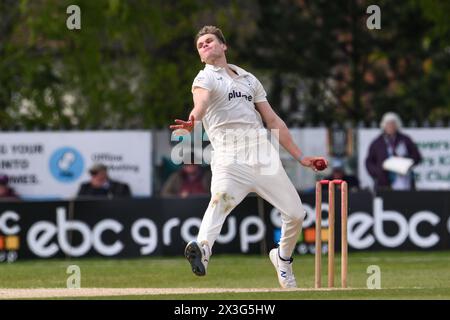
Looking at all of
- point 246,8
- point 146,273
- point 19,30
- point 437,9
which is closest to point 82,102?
point 19,30

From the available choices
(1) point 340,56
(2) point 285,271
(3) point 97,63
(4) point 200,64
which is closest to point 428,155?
(3) point 97,63

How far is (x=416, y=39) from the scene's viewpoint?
30.6 metres

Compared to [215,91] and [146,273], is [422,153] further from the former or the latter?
[215,91]

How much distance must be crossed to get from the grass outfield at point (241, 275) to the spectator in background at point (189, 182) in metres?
1.89

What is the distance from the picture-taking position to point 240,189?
13172 mm

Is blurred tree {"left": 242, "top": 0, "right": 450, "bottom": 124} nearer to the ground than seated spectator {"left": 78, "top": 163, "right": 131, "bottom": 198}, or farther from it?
farther from it

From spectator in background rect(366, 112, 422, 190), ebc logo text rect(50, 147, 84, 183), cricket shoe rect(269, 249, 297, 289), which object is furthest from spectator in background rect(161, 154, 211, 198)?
cricket shoe rect(269, 249, 297, 289)

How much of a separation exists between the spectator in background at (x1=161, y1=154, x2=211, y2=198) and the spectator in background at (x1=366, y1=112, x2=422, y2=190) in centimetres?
245

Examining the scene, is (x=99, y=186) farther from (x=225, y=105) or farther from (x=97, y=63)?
(x=225, y=105)

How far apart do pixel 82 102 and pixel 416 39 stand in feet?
23.5

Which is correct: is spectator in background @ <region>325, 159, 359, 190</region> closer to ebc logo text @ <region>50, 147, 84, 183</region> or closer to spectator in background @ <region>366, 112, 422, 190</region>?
spectator in background @ <region>366, 112, 422, 190</region>

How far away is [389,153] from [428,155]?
0.96m

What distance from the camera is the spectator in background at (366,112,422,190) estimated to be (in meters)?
21.7

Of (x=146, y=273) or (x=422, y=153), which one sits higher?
(x=422, y=153)
